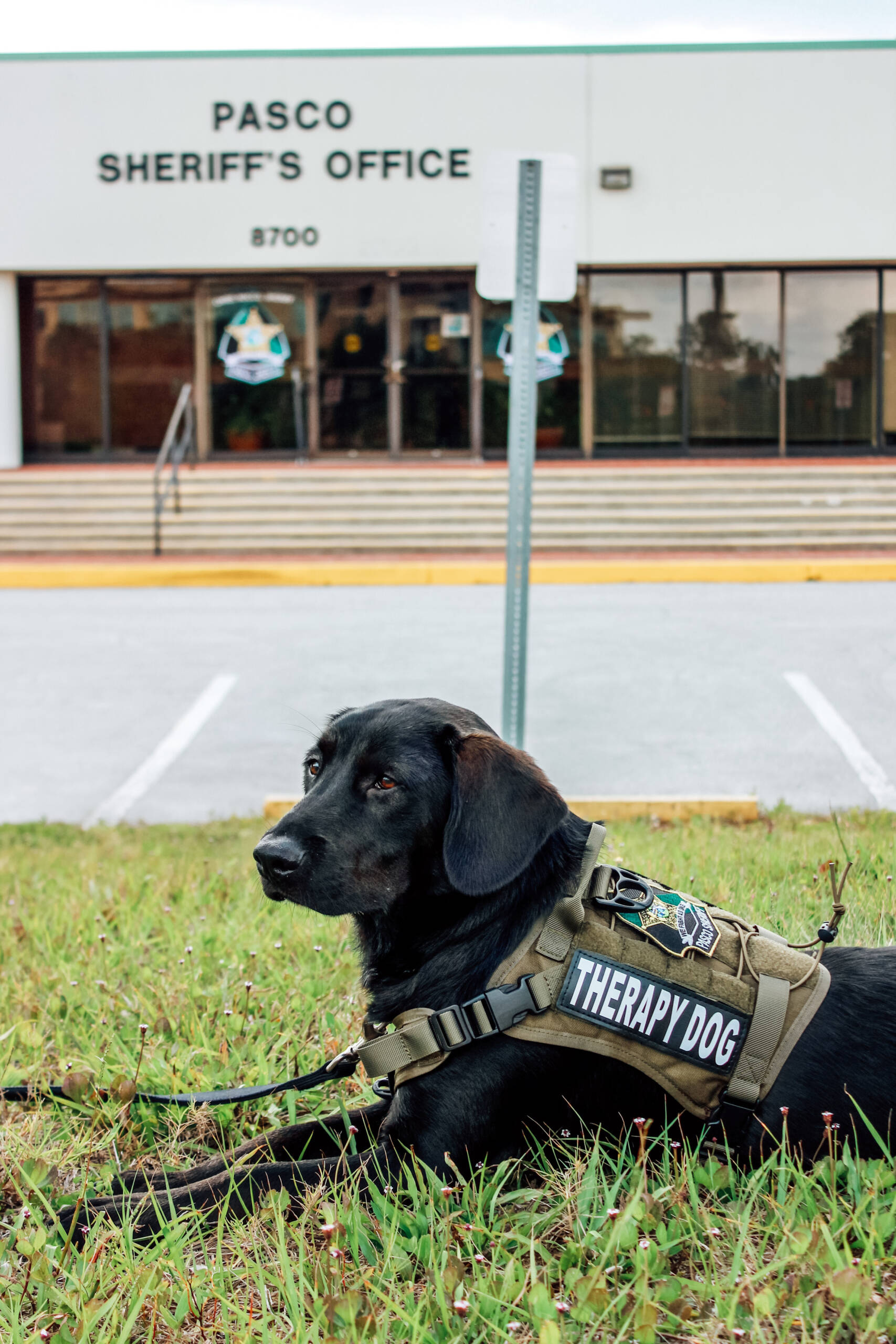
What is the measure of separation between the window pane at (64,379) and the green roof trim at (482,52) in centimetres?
400

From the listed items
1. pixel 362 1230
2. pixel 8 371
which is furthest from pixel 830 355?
pixel 362 1230

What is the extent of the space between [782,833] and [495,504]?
13.0 m

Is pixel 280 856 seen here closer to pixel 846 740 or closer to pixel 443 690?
pixel 846 740

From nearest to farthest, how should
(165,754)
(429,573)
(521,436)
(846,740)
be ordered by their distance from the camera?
(521,436) < (846,740) < (165,754) < (429,573)

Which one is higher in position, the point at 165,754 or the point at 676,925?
the point at 676,925

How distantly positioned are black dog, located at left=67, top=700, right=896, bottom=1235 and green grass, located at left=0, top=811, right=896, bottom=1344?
0.07 m

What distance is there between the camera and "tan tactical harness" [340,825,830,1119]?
216cm

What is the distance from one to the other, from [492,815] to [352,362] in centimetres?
1966

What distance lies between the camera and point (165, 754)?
7227 millimetres

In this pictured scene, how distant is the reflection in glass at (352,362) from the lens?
67.8 ft

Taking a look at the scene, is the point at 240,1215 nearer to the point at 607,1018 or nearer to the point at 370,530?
the point at 607,1018

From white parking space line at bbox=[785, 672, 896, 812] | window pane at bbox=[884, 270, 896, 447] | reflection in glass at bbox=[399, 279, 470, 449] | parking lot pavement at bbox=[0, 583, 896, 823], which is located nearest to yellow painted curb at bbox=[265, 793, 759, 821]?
parking lot pavement at bbox=[0, 583, 896, 823]

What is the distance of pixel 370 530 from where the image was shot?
17.0 meters

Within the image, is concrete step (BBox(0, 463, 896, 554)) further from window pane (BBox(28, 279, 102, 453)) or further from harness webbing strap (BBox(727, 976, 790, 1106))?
harness webbing strap (BBox(727, 976, 790, 1106))
